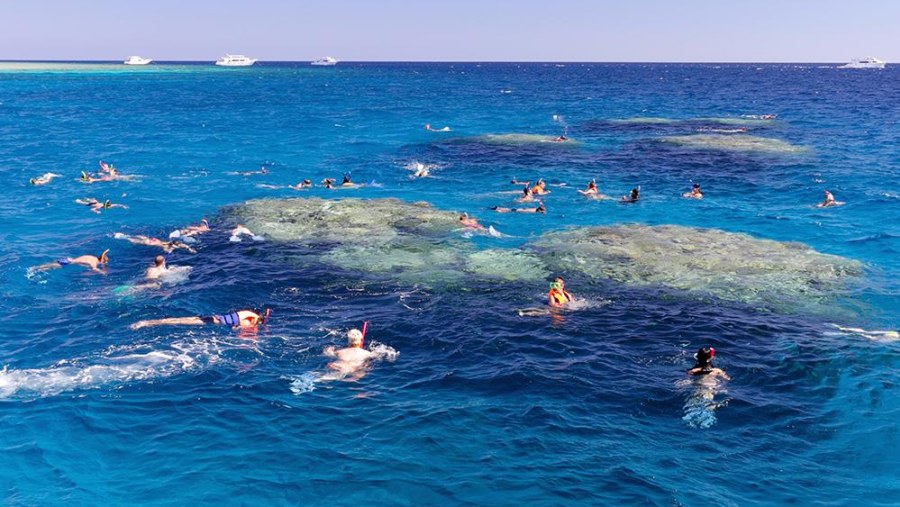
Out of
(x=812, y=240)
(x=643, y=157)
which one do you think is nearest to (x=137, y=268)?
(x=812, y=240)

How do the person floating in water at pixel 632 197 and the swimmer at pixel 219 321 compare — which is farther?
the person floating in water at pixel 632 197

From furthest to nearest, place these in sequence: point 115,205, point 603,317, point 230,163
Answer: point 230,163 < point 115,205 < point 603,317

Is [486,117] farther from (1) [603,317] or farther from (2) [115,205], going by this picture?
(1) [603,317]

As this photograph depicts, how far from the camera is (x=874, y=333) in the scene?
20094 mm

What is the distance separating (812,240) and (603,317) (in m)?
16.9

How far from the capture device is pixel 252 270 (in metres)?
26.4

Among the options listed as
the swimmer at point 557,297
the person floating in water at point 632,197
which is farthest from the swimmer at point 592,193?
the swimmer at point 557,297

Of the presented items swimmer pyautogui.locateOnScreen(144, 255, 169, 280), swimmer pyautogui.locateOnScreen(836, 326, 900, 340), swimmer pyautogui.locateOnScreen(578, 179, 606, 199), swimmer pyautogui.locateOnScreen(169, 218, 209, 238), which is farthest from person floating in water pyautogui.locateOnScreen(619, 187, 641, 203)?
swimmer pyautogui.locateOnScreen(144, 255, 169, 280)

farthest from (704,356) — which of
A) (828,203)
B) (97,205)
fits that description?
(97,205)

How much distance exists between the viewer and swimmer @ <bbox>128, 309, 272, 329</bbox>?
20.4 metres

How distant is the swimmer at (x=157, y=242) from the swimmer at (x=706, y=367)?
2252 centimetres

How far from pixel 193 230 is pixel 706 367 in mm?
25698

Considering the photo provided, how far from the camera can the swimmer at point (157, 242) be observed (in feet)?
95.9

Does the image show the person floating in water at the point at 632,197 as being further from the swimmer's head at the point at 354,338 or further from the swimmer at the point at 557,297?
the swimmer's head at the point at 354,338
